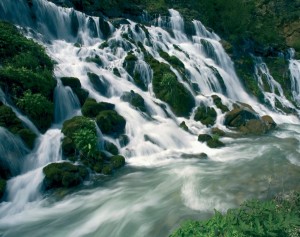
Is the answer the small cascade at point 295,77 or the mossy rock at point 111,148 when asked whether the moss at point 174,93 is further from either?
the small cascade at point 295,77

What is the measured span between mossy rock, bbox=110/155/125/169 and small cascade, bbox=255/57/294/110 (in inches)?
797

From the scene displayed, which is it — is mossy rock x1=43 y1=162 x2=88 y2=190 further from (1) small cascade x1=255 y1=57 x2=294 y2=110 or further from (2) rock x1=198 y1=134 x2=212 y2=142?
(1) small cascade x1=255 y1=57 x2=294 y2=110

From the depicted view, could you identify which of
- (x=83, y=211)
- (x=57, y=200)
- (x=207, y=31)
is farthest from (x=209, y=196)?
(x=207, y=31)

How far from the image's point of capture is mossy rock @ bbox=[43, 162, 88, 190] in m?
12.0

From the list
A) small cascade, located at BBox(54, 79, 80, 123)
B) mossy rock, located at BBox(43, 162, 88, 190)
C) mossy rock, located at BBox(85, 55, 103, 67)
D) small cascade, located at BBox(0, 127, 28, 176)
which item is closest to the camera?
mossy rock, located at BBox(43, 162, 88, 190)

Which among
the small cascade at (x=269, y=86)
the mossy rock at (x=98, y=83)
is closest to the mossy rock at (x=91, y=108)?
the mossy rock at (x=98, y=83)

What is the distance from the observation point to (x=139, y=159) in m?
15.4

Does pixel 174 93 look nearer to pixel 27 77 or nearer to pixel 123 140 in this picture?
pixel 123 140

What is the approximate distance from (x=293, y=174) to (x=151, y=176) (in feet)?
17.9

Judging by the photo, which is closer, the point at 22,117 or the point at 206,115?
the point at 22,117

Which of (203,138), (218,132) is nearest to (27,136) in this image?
(203,138)

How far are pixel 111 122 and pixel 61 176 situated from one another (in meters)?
4.96

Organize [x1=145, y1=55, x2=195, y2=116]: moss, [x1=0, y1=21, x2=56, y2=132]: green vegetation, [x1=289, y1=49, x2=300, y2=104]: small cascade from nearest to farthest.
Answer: [x1=0, y1=21, x2=56, y2=132]: green vegetation → [x1=145, y1=55, x2=195, y2=116]: moss → [x1=289, y1=49, x2=300, y2=104]: small cascade

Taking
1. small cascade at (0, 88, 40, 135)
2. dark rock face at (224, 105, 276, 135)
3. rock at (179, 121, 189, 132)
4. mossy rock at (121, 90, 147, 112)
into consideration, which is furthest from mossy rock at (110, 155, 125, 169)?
dark rock face at (224, 105, 276, 135)
